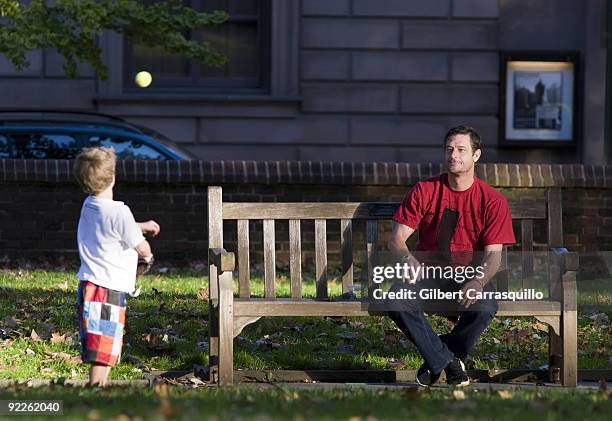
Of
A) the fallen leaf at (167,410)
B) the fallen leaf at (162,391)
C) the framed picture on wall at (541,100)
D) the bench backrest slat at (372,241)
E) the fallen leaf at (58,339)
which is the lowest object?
the fallen leaf at (58,339)

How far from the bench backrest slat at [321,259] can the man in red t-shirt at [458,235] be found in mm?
496

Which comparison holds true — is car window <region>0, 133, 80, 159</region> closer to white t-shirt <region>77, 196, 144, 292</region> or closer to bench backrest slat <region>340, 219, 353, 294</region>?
bench backrest slat <region>340, 219, 353, 294</region>

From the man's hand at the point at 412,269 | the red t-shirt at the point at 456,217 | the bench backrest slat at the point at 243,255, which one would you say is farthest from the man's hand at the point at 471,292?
the bench backrest slat at the point at 243,255

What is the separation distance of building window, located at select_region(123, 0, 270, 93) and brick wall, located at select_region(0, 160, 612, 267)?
7049mm

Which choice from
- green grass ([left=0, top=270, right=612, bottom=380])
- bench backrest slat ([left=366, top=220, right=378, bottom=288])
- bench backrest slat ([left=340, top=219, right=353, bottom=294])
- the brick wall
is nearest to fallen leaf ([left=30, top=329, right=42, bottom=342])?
green grass ([left=0, top=270, right=612, bottom=380])

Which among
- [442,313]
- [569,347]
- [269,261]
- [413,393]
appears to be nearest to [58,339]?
[269,261]

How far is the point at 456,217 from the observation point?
737cm

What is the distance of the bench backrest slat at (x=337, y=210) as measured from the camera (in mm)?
7691

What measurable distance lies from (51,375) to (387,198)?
5.42m

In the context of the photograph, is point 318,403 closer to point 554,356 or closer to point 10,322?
point 554,356

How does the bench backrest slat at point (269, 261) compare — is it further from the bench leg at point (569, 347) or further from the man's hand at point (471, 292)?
the bench leg at point (569, 347)

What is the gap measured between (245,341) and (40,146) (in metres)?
5.49

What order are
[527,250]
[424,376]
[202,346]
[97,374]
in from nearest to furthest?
[97,374]
[424,376]
[527,250]
[202,346]

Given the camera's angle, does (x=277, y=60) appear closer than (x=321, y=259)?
No
